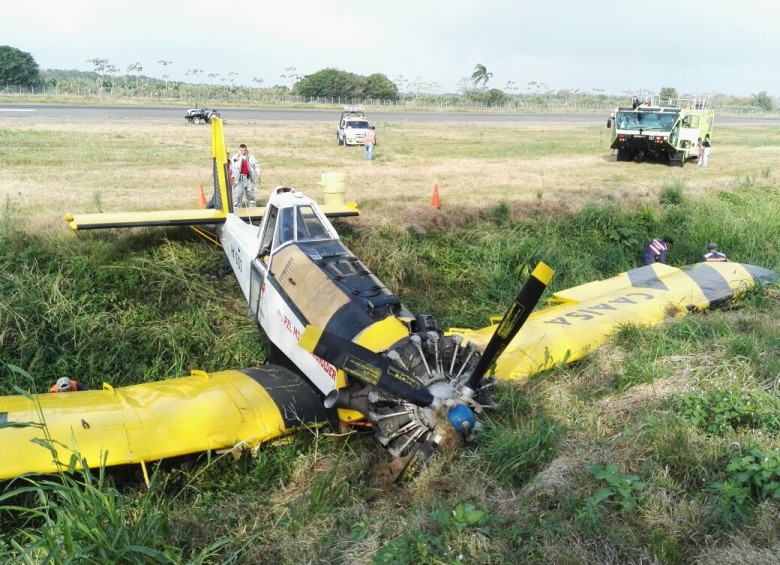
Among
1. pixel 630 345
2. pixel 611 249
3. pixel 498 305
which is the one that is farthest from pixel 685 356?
pixel 611 249

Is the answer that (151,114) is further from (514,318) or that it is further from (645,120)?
(514,318)

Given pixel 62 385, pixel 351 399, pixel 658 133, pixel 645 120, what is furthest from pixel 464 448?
pixel 645 120

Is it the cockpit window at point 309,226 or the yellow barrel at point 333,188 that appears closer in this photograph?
the cockpit window at point 309,226

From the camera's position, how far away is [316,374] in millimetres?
5664

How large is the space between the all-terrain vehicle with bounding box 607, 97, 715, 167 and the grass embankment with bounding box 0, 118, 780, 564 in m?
8.42

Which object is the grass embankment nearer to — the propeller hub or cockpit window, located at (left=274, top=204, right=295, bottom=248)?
the propeller hub

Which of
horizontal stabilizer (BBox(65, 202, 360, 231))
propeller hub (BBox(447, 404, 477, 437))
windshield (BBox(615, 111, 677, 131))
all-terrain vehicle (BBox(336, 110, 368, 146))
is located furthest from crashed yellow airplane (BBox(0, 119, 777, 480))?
all-terrain vehicle (BBox(336, 110, 368, 146))

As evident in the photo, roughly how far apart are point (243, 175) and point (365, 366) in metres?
8.06

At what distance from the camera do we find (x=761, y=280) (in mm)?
8562

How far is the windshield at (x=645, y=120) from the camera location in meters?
20.3

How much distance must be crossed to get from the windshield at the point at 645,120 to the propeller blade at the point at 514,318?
59.7ft

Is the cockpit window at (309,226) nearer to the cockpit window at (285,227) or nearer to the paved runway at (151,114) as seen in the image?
the cockpit window at (285,227)

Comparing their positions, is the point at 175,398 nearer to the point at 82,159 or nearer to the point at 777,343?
the point at 777,343

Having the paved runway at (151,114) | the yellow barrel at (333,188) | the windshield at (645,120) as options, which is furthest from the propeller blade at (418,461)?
the paved runway at (151,114)
